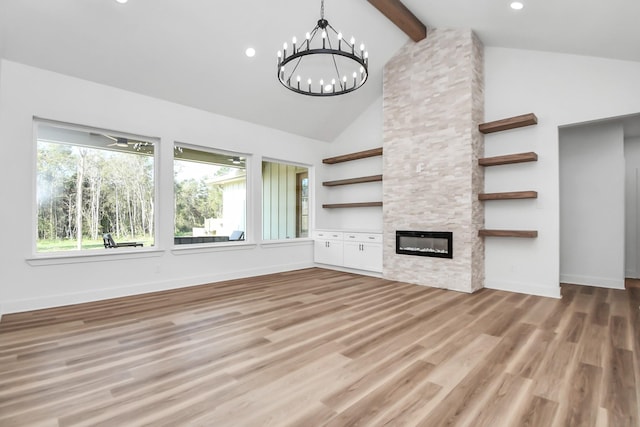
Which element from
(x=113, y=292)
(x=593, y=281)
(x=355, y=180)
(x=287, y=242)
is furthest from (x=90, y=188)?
(x=593, y=281)

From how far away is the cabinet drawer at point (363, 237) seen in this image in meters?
5.92

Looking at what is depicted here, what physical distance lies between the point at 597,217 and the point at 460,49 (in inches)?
136

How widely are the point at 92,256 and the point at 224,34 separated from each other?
11.3ft

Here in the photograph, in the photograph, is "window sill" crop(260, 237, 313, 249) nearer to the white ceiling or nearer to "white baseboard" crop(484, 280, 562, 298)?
the white ceiling

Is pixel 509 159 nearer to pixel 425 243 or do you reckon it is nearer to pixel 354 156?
pixel 425 243

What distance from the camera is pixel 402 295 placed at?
4.57 meters

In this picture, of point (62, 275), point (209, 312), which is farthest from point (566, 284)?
point (62, 275)

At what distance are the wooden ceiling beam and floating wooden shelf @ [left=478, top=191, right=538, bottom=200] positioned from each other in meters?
2.75

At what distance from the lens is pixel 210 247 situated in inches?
214

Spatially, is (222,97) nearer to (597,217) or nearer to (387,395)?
(387,395)

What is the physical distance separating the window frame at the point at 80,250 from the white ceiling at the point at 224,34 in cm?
66

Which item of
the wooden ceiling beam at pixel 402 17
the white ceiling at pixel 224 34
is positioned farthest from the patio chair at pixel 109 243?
the wooden ceiling beam at pixel 402 17

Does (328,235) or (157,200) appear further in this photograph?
(328,235)

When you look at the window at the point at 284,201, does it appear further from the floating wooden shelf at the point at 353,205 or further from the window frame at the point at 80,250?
the window frame at the point at 80,250
